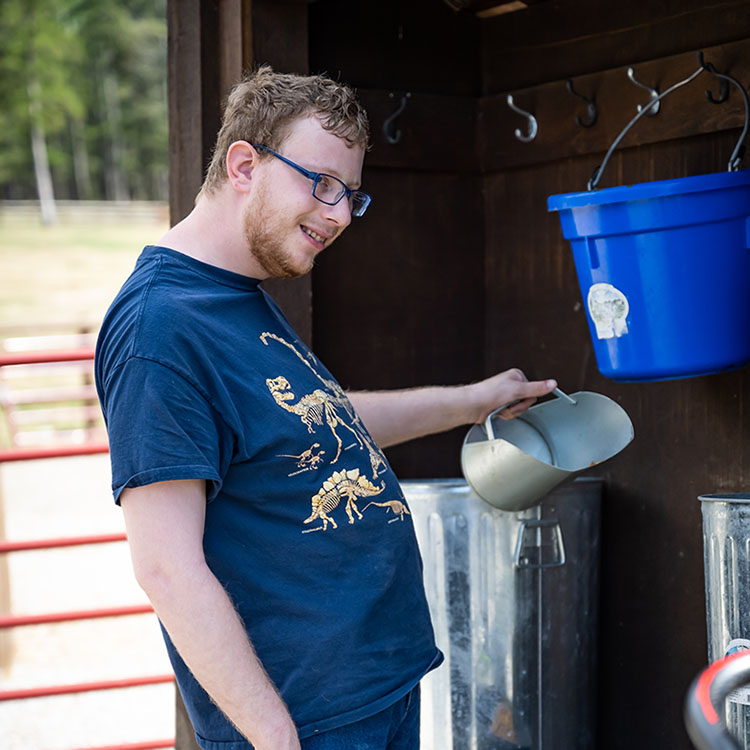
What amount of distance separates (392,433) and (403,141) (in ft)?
3.16

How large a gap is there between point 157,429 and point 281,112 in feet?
1.74

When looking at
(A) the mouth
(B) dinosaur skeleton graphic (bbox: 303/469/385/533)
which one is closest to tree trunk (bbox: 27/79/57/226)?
(A) the mouth

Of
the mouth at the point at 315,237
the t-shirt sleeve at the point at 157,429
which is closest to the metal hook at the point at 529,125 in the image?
the mouth at the point at 315,237

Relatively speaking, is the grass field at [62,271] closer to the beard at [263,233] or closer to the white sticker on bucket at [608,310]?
the white sticker on bucket at [608,310]

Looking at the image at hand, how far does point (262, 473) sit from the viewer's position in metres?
1.49

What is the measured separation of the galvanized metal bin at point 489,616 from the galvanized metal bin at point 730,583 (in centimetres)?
42

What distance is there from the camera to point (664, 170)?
2486mm

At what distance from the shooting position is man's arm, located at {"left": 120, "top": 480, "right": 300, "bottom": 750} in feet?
4.47

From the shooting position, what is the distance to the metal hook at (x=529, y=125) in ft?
8.88

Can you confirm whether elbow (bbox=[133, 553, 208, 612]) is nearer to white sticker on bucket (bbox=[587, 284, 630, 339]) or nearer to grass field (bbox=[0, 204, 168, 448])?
white sticker on bucket (bbox=[587, 284, 630, 339])

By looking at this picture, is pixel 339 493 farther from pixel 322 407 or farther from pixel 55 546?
pixel 55 546

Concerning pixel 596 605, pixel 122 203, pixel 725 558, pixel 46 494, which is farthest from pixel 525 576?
pixel 122 203

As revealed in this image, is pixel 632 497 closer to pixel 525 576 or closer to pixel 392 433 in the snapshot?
pixel 525 576

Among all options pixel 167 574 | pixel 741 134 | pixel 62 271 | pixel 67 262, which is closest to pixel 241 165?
pixel 167 574
